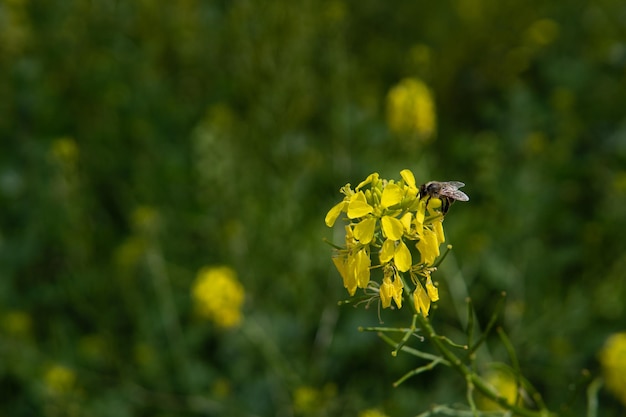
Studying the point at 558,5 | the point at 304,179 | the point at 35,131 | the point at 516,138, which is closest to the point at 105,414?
the point at 304,179

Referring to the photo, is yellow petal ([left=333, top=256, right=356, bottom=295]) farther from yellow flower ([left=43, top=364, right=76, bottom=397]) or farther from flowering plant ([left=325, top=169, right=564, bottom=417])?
yellow flower ([left=43, top=364, right=76, bottom=397])

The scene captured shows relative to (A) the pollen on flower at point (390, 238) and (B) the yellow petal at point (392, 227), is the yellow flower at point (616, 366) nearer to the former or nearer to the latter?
(A) the pollen on flower at point (390, 238)

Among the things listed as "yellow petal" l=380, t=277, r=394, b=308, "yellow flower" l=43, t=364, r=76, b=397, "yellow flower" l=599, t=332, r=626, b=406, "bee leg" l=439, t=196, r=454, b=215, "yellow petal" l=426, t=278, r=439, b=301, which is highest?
"bee leg" l=439, t=196, r=454, b=215

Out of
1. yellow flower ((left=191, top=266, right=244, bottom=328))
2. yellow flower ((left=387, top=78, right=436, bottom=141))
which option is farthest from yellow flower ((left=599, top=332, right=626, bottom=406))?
yellow flower ((left=191, top=266, right=244, bottom=328))

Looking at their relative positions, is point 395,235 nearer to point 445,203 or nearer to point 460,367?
point 445,203

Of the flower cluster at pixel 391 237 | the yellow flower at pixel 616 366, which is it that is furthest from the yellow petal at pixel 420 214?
the yellow flower at pixel 616 366

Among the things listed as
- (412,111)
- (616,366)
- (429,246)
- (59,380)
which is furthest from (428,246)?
(59,380)

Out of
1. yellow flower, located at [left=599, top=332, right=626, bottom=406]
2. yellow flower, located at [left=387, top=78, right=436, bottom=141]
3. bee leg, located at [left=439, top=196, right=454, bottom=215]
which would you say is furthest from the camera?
yellow flower, located at [left=387, top=78, right=436, bottom=141]
